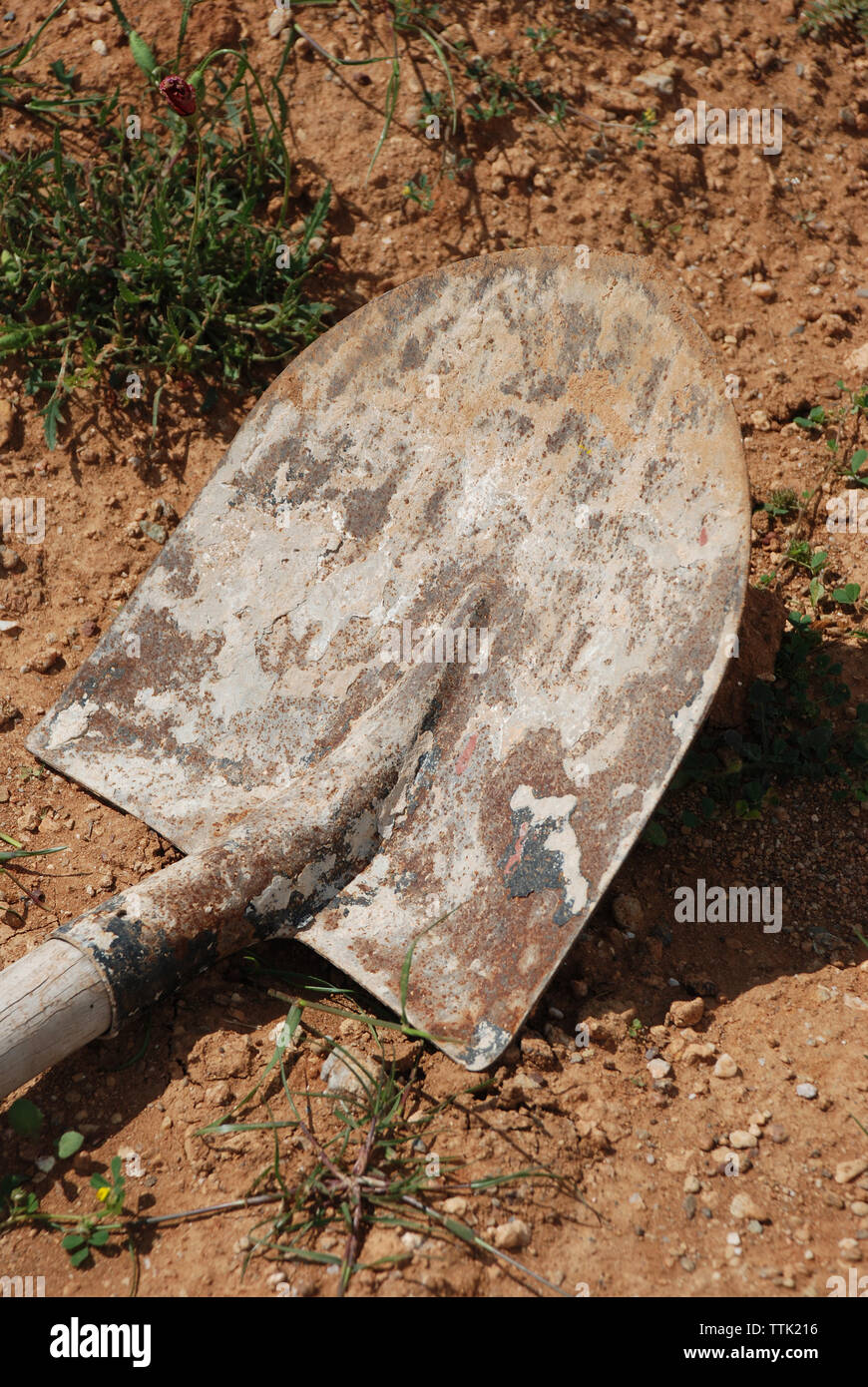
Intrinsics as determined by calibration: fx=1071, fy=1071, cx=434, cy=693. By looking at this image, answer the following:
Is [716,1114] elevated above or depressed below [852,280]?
below

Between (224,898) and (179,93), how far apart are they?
2.03 metres

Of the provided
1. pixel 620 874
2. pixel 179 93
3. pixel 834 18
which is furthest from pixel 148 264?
pixel 834 18

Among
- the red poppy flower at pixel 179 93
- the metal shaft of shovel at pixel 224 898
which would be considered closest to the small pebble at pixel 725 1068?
the metal shaft of shovel at pixel 224 898

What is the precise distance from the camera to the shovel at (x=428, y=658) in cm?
213

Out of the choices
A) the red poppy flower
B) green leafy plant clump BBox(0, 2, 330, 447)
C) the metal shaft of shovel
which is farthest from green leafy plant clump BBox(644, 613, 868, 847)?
the red poppy flower

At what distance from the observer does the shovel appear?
2131 mm

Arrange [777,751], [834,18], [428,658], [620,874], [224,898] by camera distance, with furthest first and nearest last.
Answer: [834,18], [777,751], [620,874], [428,658], [224,898]

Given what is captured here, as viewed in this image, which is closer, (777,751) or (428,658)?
(428,658)

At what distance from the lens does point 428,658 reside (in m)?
2.42

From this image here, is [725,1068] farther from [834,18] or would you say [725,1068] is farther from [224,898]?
[834,18]

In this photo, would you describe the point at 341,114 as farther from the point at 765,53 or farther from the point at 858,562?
the point at 858,562

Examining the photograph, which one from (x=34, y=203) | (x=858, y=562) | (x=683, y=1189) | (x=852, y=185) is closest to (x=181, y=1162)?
(x=683, y=1189)

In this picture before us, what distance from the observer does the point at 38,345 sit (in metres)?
3.18

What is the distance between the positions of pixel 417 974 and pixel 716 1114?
25.6 inches
